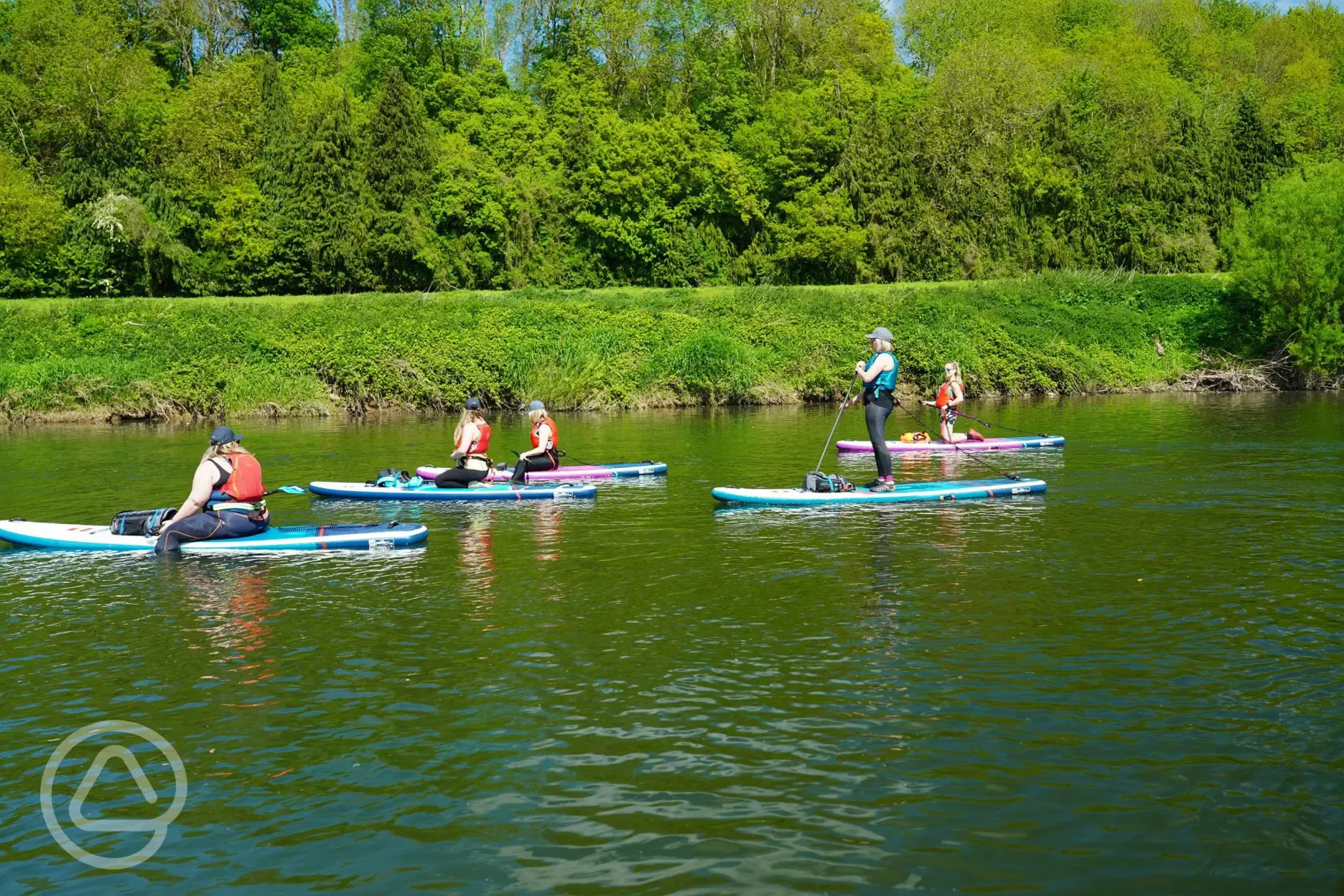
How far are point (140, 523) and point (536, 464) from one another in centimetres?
795

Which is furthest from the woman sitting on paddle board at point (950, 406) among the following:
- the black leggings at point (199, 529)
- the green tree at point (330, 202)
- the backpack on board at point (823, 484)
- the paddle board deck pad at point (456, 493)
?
the green tree at point (330, 202)

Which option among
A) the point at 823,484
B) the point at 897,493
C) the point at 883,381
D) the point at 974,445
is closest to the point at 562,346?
the point at 974,445

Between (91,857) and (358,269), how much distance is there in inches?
1940

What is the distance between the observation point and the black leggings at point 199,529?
53.7ft

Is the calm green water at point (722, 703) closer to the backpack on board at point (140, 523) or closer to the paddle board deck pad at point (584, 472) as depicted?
the backpack on board at point (140, 523)

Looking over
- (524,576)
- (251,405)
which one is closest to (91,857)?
(524,576)

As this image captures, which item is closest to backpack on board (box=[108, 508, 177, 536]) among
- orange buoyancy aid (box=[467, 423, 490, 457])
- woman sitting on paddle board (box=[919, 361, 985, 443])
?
orange buoyancy aid (box=[467, 423, 490, 457])

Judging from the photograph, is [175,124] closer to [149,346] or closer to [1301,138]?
[149,346]

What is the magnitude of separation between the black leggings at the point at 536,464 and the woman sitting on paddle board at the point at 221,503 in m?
6.64

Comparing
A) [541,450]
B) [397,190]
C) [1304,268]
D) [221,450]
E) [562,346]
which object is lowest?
[541,450]

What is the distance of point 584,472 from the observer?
77.6 feet

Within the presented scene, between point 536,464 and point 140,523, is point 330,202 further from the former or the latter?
point 140,523

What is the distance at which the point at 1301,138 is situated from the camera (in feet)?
213

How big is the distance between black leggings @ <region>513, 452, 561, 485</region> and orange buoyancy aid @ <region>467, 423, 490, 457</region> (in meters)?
0.75
